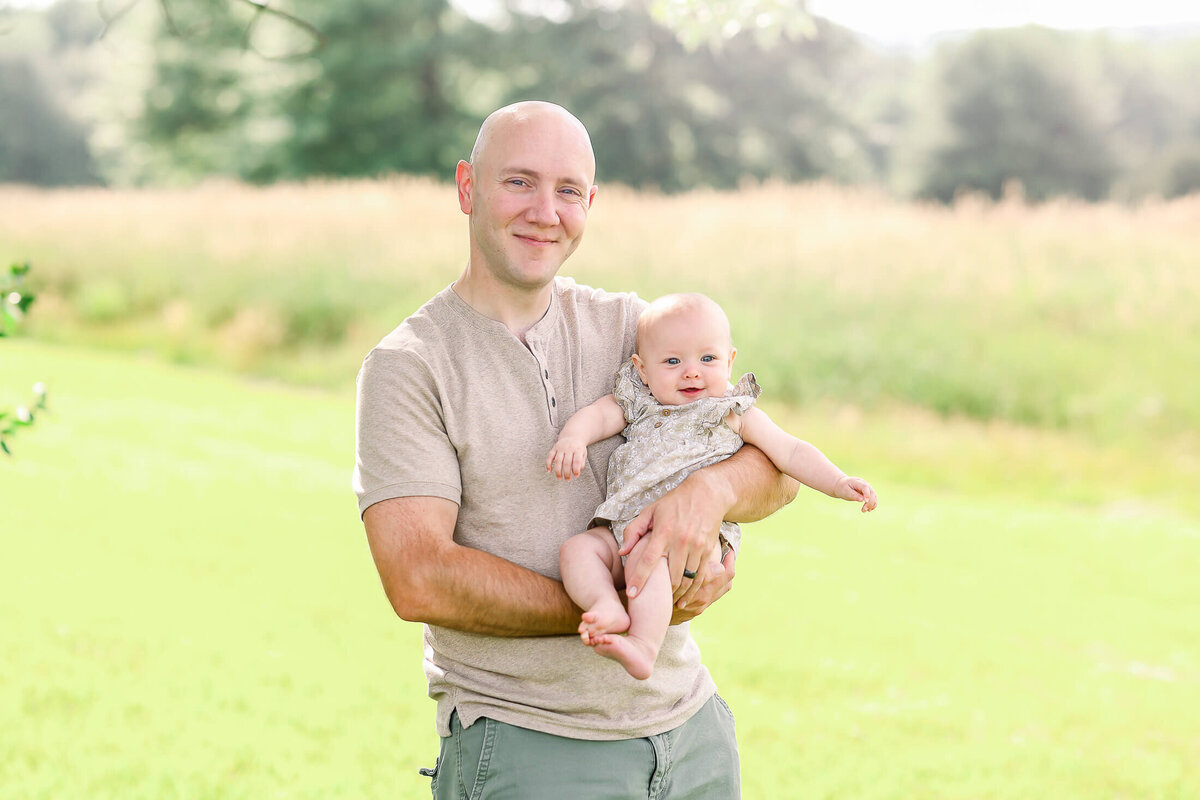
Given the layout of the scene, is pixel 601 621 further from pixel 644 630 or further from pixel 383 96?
pixel 383 96

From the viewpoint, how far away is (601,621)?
6.72ft

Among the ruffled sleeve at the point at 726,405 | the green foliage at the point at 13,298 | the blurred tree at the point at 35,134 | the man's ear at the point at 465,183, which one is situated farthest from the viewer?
the blurred tree at the point at 35,134

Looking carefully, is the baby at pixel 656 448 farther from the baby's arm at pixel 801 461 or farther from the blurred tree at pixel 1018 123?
the blurred tree at pixel 1018 123

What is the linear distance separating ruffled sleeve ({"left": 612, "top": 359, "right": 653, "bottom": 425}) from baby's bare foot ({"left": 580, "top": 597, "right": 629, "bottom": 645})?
455mm

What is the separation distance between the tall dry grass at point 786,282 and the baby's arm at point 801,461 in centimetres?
832

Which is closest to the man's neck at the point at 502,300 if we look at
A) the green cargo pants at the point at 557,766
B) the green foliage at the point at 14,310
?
the green cargo pants at the point at 557,766

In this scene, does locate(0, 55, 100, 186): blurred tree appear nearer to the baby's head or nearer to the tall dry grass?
the tall dry grass

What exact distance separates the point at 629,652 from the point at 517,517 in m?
0.35

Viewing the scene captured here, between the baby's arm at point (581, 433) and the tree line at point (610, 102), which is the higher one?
the tree line at point (610, 102)

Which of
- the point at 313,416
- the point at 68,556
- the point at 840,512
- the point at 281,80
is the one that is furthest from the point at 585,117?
the point at 68,556

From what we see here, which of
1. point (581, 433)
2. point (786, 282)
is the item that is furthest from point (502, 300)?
point (786, 282)

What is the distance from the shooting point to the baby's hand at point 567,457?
2146 millimetres

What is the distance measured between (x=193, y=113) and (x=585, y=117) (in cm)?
1248

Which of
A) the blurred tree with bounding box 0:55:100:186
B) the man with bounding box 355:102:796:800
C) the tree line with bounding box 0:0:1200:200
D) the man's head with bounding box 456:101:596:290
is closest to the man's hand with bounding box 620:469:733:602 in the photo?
the man with bounding box 355:102:796:800
